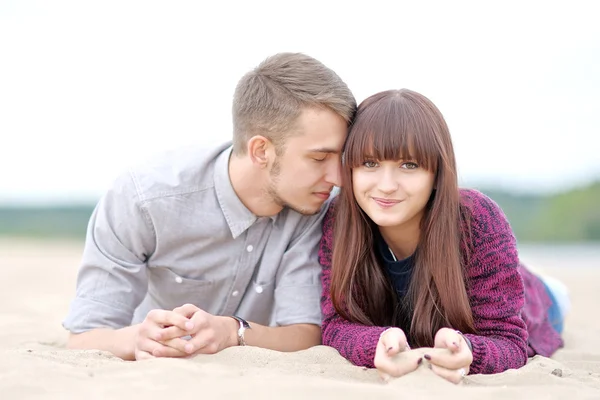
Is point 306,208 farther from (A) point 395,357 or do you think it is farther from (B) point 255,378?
(B) point 255,378

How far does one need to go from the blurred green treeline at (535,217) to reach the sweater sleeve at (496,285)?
33.3 ft

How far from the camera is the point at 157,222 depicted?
3484mm

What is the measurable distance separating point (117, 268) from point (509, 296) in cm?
168

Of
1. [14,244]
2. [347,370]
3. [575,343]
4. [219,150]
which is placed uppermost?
[219,150]

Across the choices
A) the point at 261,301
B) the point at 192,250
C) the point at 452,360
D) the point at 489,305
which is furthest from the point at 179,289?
the point at 452,360

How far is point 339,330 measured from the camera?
3.18 metres

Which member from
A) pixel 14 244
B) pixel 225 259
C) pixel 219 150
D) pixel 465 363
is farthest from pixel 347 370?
pixel 14 244

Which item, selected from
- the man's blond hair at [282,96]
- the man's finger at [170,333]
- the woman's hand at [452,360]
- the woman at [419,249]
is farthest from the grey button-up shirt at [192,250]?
the woman's hand at [452,360]

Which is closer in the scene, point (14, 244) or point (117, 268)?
point (117, 268)

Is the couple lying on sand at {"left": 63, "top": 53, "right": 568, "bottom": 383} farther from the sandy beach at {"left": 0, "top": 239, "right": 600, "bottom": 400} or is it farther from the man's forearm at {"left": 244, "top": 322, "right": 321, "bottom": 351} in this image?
the sandy beach at {"left": 0, "top": 239, "right": 600, "bottom": 400}

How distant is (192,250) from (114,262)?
37 cm

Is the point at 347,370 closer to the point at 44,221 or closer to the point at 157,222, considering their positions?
the point at 157,222

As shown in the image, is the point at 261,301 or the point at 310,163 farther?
the point at 261,301

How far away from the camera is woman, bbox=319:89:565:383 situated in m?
3.00
